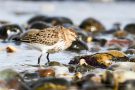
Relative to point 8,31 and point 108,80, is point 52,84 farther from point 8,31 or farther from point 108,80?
point 8,31

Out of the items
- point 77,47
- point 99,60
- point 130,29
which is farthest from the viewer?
point 130,29

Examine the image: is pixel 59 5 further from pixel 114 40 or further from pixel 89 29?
pixel 114 40

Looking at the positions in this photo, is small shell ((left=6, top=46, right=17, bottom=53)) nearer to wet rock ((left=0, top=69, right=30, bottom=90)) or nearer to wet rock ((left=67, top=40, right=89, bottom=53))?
wet rock ((left=67, top=40, right=89, bottom=53))

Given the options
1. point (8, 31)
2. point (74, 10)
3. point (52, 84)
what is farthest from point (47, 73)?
point (74, 10)

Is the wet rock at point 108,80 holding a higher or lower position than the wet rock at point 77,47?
lower

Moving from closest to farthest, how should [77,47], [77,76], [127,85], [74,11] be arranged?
[127,85], [77,76], [77,47], [74,11]

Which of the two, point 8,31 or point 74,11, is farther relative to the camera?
point 74,11

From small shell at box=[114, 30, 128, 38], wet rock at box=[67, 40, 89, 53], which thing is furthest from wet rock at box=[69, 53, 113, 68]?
small shell at box=[114, 30, 128, 38]

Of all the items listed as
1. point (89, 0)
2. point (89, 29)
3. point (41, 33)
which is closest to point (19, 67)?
point (41, 33)

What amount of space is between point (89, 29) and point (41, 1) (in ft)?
37.7

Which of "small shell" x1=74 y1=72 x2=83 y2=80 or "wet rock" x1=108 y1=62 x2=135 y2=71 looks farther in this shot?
"wet rock" x1=108 y1=62 x2=135 y2=71

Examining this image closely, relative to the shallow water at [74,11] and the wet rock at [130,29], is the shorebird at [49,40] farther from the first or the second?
the shallow water at [74,11]

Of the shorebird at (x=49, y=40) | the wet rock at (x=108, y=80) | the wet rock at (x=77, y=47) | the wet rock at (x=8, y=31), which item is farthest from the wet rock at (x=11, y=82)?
the wet rock at (x=8, y=31)

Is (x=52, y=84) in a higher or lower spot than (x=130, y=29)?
lower
